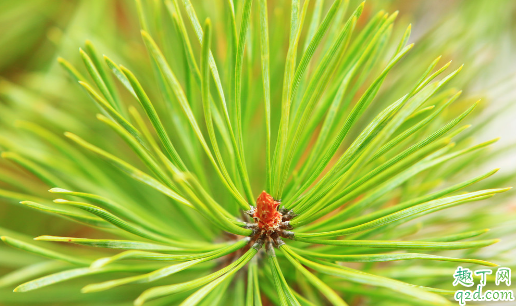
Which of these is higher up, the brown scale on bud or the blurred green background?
the blurred green background

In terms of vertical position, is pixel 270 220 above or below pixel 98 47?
below

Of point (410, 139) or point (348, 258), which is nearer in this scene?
point (348, 258)

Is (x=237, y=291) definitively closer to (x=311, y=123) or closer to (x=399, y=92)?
(x=311, y=123)

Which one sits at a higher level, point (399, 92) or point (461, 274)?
point (399, 92)

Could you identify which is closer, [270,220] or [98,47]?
[270,220]

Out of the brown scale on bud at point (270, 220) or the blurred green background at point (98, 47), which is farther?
the blurred green background at point (98, 47)

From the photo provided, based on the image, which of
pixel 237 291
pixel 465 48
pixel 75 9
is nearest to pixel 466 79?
pixel 465 48

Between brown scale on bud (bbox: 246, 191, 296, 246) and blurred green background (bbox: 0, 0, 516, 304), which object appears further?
blurred green background (bbox: 0, 0, 516, 304)

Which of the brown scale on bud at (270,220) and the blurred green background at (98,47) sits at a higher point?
the blurred green background at (98,47)
